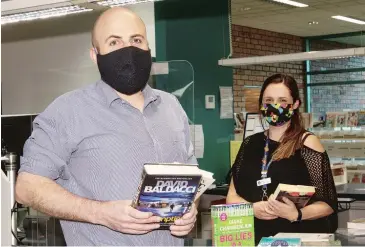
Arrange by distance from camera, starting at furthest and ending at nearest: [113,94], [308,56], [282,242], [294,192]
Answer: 1. [308,56]
2. [294,192]
3. [282,242]
4. [113,94]

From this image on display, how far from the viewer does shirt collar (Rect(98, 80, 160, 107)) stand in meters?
2.11

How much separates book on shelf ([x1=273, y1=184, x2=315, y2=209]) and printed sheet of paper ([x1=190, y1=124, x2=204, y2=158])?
366 centimetres

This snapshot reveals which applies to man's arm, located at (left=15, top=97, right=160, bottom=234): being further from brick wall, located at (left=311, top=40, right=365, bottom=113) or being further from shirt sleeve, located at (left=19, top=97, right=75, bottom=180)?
brick wall, located at (left=311, top=40, right=365, bottom=113)

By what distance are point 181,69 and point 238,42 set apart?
3360mm

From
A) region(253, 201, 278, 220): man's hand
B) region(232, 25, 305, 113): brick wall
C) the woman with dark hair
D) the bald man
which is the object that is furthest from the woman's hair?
region(232, 25, 305, 113): brick wall

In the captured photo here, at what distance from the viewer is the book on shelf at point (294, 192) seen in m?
2.79

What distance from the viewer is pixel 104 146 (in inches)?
80.1

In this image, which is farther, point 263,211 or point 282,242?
point 263,211

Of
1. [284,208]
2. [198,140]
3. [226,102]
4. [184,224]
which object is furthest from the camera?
[226,102]

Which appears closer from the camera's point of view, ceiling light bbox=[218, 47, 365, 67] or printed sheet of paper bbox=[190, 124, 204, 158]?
ceiling light bbox=[218, 47, 365, 67]

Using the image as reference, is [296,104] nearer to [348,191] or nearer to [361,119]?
[348,191]

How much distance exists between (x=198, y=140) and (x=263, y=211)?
3.78m

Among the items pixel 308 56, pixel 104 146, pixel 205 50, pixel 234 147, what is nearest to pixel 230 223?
pixel 104 146

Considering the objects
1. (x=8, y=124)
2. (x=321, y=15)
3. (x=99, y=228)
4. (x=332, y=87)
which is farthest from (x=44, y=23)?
(x=332, y=87)
